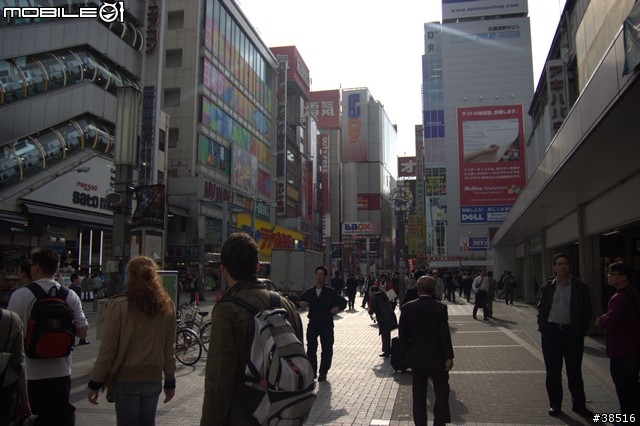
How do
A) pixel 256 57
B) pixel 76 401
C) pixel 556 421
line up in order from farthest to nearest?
pixel 256 57 → pixel 76 401 → pixel 556 421

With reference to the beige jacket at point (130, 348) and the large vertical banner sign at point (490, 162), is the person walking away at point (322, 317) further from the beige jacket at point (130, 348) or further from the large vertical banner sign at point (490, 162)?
the large vertical banner sign at point (490, 162)

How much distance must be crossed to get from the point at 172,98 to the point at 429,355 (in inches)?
1662

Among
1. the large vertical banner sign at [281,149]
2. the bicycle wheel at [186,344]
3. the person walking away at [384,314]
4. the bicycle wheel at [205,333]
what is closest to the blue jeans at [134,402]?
the bicycle wheel at [186,344]

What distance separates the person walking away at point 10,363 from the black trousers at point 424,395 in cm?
352

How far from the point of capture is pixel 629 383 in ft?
17.1

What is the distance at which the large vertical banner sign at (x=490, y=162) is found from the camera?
30438 mm

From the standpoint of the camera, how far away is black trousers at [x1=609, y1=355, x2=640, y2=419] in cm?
Answer: 519

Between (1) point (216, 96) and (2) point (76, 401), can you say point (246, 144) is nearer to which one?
(1) point (216, 96)

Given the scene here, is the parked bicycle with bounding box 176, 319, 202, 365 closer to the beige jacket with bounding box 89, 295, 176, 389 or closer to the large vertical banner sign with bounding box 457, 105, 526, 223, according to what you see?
the beige jacket with bounding box 89, 295, 176, 389

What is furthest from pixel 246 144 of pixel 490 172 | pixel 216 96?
pixel 490 172

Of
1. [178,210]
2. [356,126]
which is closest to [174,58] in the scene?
[178,210]

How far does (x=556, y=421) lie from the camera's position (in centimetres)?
603

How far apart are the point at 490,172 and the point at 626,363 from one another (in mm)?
27030

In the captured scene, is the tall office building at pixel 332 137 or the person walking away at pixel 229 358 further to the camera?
the tall office building at pixel 332 137
